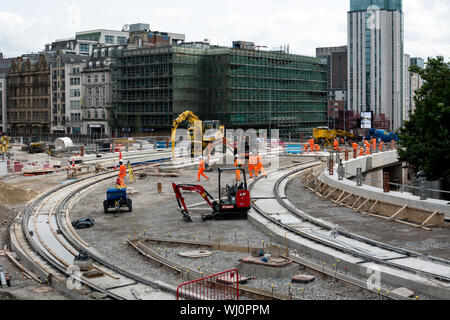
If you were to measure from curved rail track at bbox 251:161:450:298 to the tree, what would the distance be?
8742mm

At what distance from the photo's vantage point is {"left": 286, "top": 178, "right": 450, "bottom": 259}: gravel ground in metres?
24.2

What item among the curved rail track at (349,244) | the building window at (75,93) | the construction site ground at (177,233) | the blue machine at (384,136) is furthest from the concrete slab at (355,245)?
the building window at (75,93)

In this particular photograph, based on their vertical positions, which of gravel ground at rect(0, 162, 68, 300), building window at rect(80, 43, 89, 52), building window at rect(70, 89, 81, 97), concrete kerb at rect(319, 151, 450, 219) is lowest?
gravel ground at rect(0, 162, 68, 300)

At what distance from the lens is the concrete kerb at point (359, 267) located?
18047mm

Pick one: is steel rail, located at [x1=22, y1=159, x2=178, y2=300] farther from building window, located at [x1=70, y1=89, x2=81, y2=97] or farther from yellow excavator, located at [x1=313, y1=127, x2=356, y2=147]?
building window, located at [x1=70, y1=89, x2=81, y2=97]

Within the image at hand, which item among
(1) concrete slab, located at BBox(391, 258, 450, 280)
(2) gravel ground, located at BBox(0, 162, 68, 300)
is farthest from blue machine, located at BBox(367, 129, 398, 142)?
(1) concrete slab, located at BBox(391, 258, 450, 280)

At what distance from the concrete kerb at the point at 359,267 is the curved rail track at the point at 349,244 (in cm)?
31

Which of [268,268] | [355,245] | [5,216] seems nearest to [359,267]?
[268,268]

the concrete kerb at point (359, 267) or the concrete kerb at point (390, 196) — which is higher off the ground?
the concrete kerb at point (390, 196)

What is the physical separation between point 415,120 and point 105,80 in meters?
88.5

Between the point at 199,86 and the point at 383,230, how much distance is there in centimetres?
9313

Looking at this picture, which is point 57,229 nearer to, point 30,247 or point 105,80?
point 30,247

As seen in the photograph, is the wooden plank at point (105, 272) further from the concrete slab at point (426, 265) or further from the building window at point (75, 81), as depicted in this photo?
the building window at point (75, 81)
